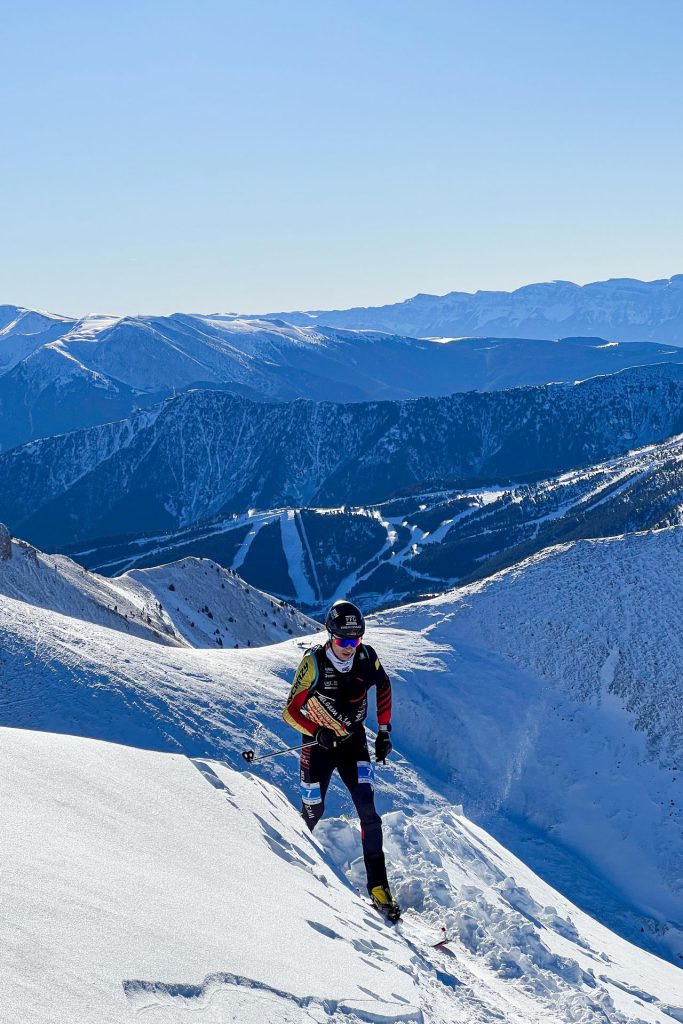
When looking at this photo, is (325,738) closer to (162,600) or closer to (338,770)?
(338,770)

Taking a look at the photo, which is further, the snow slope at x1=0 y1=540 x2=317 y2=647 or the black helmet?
the snow slope at x1=0 y1=540 x2=317 y2=647

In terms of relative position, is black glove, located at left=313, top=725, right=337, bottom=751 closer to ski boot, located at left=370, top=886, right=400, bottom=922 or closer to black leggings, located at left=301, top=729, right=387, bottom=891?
black leggings, located at left=301, top=729, right=387, bottom=891

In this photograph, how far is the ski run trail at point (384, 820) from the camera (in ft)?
24.5

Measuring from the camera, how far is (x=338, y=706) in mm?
14836

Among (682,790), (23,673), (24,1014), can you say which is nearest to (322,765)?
(23,673)

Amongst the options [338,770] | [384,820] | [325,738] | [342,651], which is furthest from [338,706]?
[384,820]

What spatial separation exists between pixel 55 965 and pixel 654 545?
37908mm

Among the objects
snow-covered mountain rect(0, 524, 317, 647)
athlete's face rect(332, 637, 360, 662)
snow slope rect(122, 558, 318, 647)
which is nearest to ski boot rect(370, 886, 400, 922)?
athlete's face rect(332, 637, 360, 662)

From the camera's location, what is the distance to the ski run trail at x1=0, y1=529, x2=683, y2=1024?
24.5ft

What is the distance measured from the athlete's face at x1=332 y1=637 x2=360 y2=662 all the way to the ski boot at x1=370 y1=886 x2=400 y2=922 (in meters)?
3.37

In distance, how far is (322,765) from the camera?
49.9 feet

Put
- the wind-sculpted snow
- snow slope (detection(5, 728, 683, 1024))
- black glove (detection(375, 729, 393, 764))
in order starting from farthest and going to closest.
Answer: the wind-sculpted snow → black glove (detection(375, 729, 393, 764)) → snow slope (detection(5, 728, 683, 1024))

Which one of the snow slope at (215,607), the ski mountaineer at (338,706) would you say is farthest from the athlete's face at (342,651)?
the snow slope at (215,607)

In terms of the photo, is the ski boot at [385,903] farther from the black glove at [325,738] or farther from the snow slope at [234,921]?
the black glove at [325,738]
